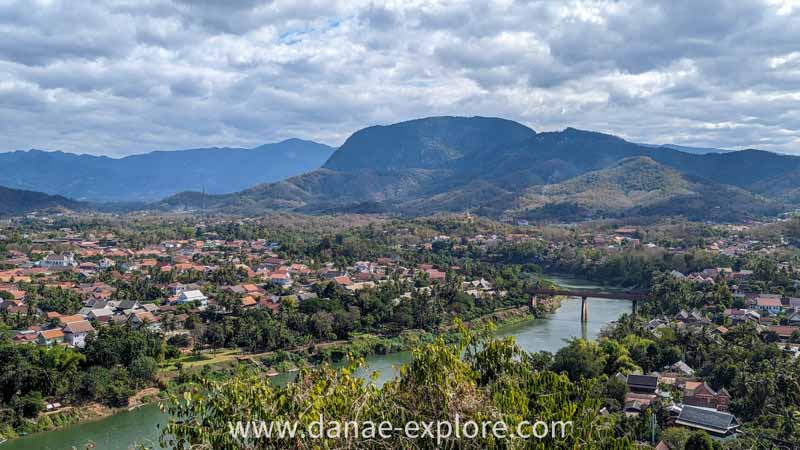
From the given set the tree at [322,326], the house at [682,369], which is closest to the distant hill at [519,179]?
the house at [682,369]

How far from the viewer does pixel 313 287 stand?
31141 mm

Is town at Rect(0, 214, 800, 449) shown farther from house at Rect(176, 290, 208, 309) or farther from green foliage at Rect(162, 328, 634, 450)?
green foliage at Rect(162, 328, 634, 450)

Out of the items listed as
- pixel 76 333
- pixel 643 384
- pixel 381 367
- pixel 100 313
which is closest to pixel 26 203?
pixel 100 313

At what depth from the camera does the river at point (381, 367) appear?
14.5m

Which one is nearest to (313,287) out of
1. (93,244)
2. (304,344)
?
(304,344)

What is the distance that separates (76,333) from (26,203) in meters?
76.4

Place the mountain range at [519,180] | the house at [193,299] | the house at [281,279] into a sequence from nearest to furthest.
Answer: the house at [193,299]
the house at [281,279]
the mountain range at [519,180]

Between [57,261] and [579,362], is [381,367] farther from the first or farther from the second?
[57,261]

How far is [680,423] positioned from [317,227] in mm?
55425

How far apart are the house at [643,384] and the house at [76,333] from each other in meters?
16.6

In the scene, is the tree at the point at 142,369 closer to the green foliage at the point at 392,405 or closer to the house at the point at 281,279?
the green foliage at the point at 392,405

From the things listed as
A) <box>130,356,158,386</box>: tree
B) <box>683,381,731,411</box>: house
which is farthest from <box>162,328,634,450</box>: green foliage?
<box>130,356,158,386</box>: tree

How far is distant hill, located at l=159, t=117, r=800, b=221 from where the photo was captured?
80.8 meters

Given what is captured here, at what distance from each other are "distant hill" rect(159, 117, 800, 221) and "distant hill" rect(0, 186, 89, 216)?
22.2 meters
